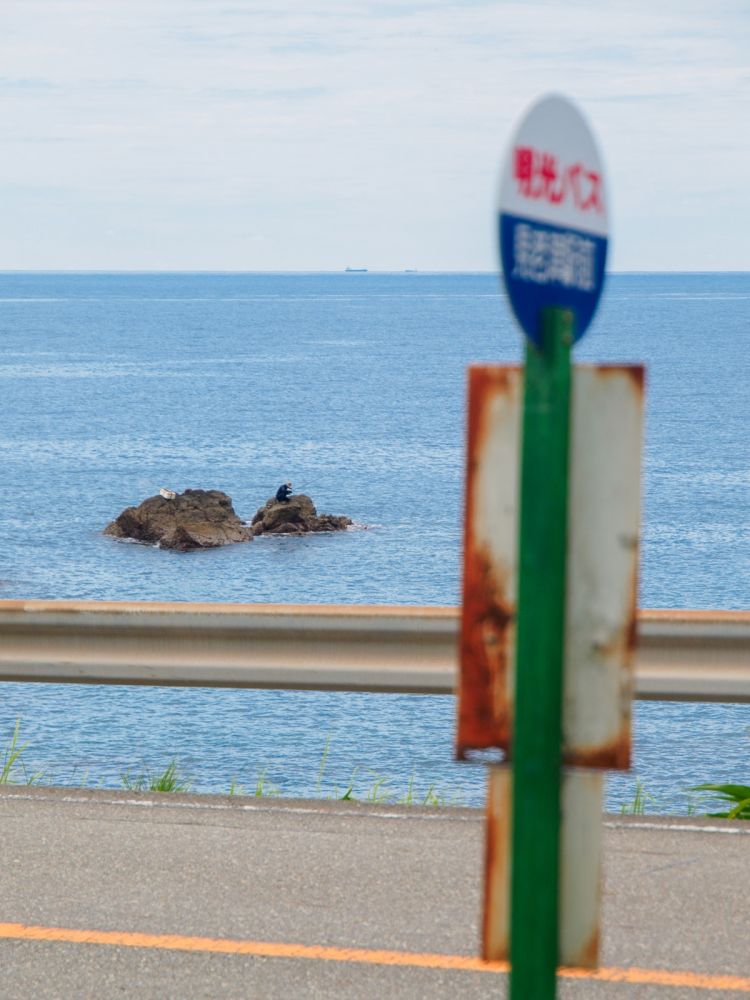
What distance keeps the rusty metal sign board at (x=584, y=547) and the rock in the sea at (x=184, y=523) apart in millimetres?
50113

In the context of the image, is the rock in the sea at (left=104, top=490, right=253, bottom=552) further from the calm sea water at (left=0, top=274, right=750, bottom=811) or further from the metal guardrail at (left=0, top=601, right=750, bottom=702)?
the metal guardrail at (left=0, top=601, right=750, bottom=702)

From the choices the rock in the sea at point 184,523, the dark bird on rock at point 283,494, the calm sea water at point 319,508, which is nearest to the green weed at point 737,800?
the calm sea water at point 319,508

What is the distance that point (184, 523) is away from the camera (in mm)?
53000

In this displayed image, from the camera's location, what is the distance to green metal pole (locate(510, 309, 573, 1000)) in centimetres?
243

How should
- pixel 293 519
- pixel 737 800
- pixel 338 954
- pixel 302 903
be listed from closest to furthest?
pixel 338 954 → pixel 302 903 → pixel 737 800 → pixel 293 519

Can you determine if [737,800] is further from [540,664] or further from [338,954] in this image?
[540,664]

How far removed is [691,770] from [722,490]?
40.3 m

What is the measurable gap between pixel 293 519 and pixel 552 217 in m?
51.0

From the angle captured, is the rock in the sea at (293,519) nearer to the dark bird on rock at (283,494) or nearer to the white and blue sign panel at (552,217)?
the dark bird on rock at (283,494)

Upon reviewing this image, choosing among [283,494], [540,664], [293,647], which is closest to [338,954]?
[293,647]

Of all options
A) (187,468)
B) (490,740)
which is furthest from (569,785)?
(187,468)

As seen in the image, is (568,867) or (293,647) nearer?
(568,867)

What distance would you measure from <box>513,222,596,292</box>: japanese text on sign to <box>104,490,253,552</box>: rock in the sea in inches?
1971

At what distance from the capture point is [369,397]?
102875 mm
